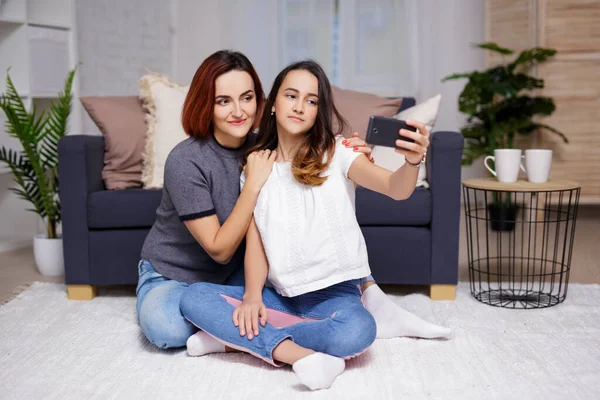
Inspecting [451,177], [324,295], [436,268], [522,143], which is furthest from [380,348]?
[522,143]

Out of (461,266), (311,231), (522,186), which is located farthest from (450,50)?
(311,231)

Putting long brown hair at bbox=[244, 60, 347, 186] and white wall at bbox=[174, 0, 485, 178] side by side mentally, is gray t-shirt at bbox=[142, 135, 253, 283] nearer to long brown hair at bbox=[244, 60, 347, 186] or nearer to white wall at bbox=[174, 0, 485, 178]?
long brown hair at bbox=[244, 60, 347, 186]

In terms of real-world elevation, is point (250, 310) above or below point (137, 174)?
below

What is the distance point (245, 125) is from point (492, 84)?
2.31 metres

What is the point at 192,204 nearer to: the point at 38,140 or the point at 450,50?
the point at 38,140

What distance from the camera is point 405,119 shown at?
107 inches

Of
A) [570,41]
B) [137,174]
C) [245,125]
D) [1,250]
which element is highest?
[570,41]

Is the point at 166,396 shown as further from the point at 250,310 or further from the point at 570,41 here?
the point at 570,41

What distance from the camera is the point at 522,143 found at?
4.12 m

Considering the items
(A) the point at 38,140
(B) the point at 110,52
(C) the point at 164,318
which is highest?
(B) the point at 110,52

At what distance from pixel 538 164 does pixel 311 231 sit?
0.93m

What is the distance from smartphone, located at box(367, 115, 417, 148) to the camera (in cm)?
162

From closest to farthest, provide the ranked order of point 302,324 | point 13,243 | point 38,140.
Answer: point 302,324
point 38,140
point 13,243

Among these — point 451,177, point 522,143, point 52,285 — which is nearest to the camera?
point 451,177
